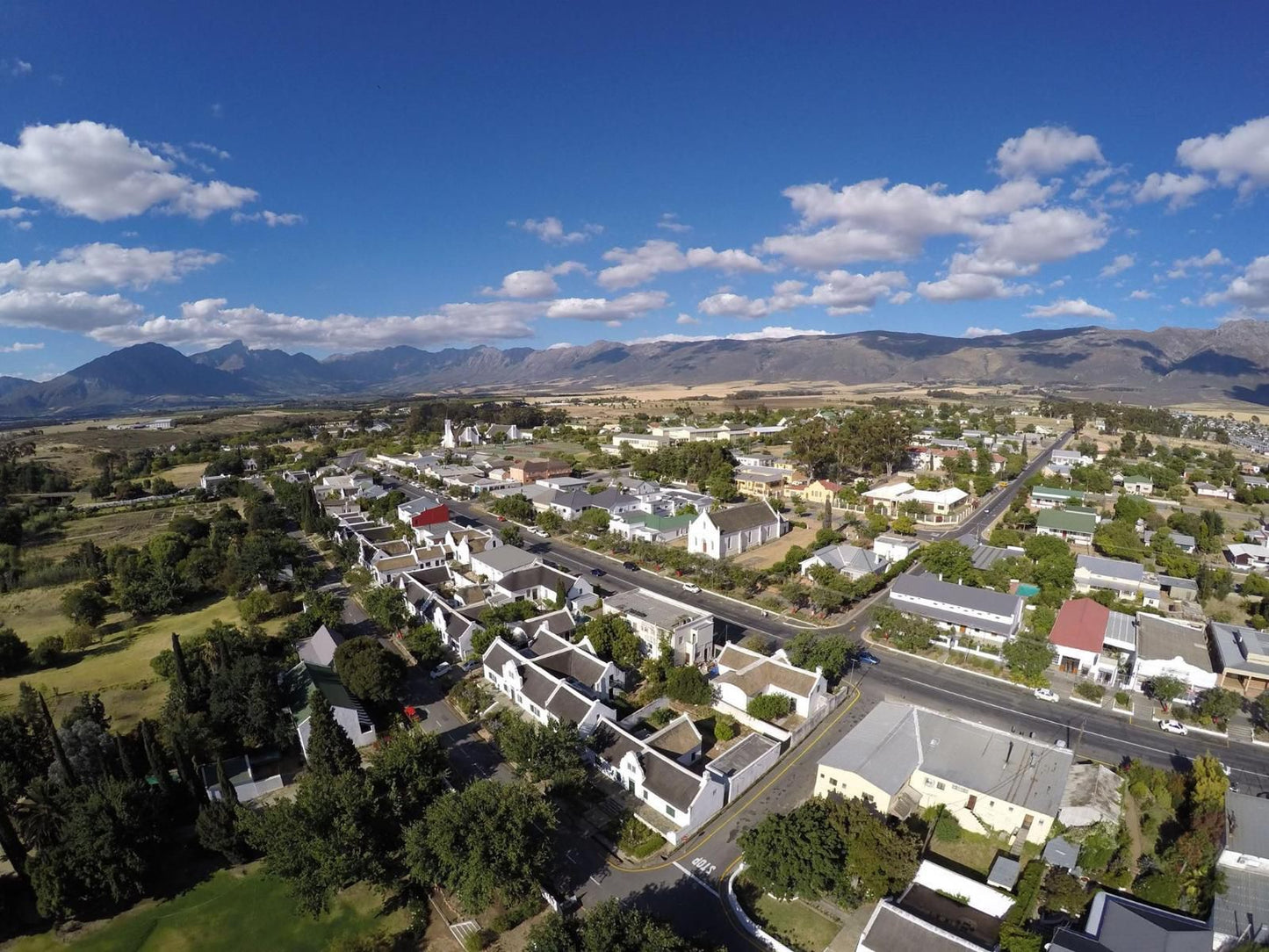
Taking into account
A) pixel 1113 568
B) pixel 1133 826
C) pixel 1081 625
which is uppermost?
pixel 1113 568

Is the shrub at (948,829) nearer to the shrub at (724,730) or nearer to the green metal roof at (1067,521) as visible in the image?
the shrub at (724,730)

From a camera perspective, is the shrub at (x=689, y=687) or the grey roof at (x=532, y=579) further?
the grey roof at (x=532, y=579)

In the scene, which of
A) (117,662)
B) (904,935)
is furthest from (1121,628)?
(117,662)

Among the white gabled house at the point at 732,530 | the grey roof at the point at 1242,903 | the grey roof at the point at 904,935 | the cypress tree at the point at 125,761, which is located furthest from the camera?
the white gabled house at the point at 732,530

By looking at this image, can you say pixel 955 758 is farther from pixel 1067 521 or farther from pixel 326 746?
pixel 1067 521

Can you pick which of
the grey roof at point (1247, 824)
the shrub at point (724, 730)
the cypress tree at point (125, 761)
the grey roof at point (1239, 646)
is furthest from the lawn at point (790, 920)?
the grey roof at point (1239, 646)

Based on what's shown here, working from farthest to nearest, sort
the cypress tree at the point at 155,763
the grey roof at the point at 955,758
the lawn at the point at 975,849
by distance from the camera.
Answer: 1. the grey roof at the point at 955,758
2. the cypress tree at the point at 155,763
3. the lawn at the point at 975,849
